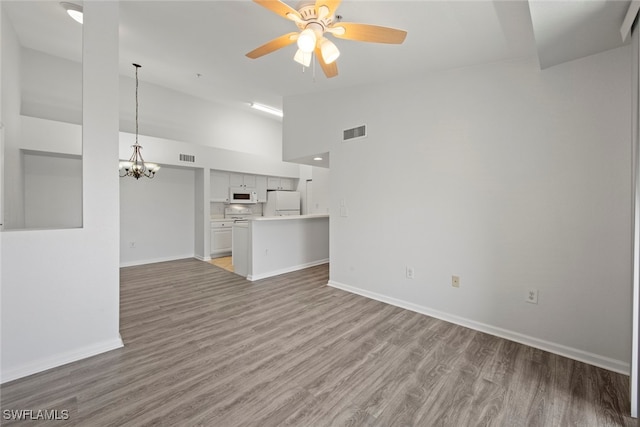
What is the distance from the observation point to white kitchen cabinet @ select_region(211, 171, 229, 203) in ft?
21.2

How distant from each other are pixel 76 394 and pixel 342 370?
1.83m

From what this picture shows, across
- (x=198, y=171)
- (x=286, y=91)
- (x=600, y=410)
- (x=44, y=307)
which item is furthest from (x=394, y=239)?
(x=198, y=171)

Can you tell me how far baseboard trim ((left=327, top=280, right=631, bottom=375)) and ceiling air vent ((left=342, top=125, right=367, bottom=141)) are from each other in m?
2.19

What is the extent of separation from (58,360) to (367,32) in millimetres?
3446

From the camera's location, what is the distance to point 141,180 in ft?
18.3

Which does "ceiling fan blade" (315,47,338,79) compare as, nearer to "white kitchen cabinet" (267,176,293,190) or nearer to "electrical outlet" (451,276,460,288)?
"electrical outlet" (451,276,460,288)

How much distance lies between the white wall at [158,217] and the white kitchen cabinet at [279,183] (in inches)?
81.3

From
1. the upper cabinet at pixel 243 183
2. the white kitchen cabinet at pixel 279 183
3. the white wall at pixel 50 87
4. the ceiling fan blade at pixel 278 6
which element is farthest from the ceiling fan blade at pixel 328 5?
the white kitchen cabinet at pixel 279 183

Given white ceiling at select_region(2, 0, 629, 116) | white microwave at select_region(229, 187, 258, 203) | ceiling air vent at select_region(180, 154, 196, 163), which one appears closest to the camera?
white ceiling at select_region(2, 0, 629, 116)

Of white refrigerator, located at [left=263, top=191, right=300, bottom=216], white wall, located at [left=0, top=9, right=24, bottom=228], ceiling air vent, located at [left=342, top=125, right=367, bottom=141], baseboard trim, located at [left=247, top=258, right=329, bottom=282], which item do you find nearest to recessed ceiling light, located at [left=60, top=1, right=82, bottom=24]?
white wall, located at [left=0, top=9, right=24, bottom=228]

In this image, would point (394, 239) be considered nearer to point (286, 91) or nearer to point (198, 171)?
point (286, 91)

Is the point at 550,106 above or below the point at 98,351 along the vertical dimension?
above

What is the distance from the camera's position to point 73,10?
2.88 meters

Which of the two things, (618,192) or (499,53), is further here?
(499,53)
